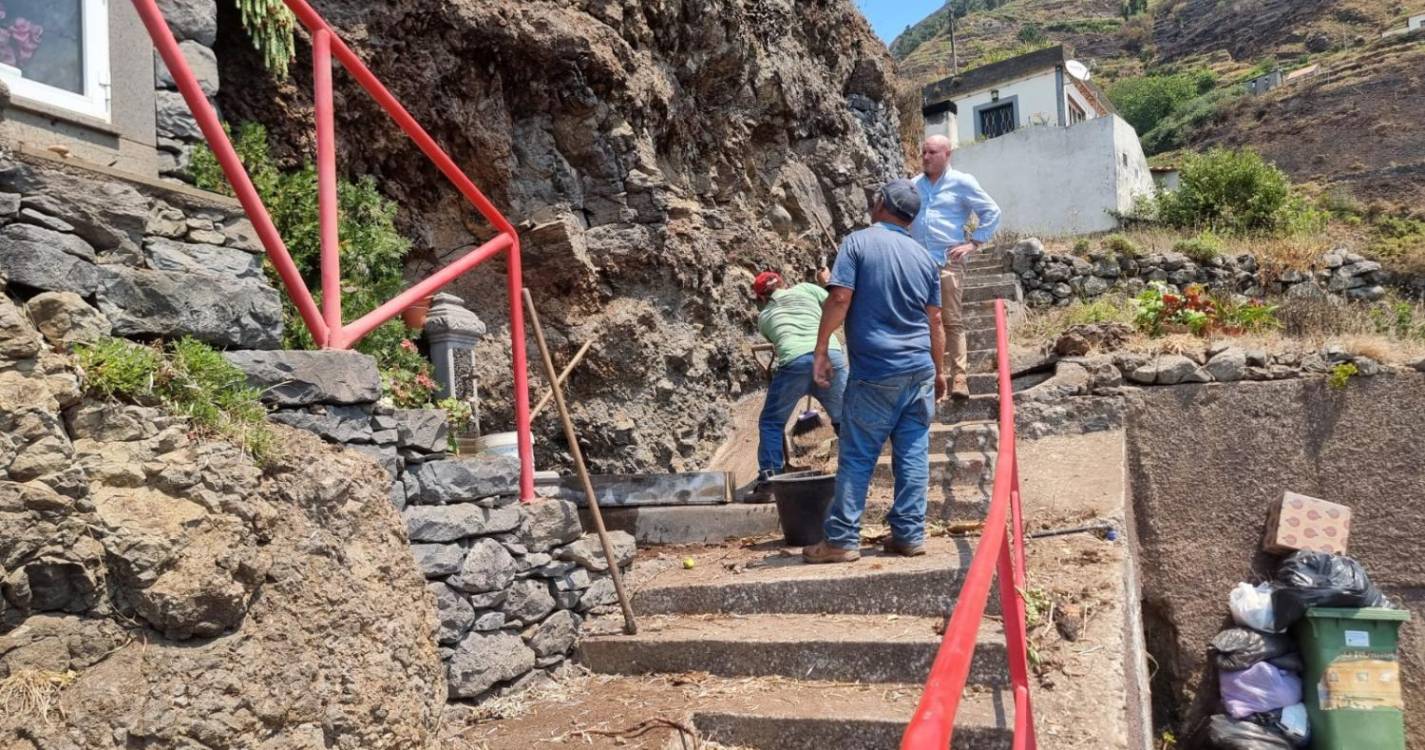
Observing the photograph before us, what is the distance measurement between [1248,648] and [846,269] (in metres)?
3.24

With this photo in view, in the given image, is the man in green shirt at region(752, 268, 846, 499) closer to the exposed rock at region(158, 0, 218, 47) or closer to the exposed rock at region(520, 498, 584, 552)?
the exposed rock at region(520, 498, 584, 552)

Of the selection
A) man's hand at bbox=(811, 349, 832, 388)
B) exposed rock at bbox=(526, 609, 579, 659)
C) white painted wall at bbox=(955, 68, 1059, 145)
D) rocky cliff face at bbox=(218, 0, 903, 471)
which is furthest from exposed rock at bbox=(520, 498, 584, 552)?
white painted wall at bbox=(955, 68, 1059, 145)

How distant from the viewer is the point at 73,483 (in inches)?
82.2

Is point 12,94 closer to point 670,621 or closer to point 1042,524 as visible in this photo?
point 670,621

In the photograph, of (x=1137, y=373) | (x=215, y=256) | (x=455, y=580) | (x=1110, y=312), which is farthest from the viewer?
(x=1110, y=312)

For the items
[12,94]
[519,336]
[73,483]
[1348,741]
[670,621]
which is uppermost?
[12,94]

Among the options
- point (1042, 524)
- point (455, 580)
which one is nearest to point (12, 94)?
point (455, 580)

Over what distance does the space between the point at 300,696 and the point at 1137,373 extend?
5258 millimetres

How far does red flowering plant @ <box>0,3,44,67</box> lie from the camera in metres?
3.27

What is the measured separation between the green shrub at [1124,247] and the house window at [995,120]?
13816mm

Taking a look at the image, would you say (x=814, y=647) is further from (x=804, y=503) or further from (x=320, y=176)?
(x=320, y=176)

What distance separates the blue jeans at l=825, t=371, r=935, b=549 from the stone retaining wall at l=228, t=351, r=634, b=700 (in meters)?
1.24

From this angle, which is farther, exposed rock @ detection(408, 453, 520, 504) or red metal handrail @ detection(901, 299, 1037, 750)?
exposed rock @ detection(408, 453, 520, 504)

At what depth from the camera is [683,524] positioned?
5.43m
